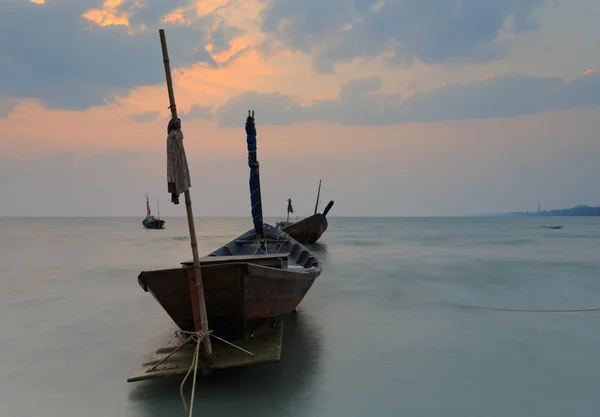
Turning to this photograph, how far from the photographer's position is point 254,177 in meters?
14.1

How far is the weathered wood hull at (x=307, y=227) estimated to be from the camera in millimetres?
38000

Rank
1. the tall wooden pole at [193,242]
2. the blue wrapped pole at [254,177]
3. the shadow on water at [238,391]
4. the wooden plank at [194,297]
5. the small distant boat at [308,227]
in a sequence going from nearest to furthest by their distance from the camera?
the tall wooden pole at [193,242], the shadow on water at [238,391], the wooden plank at [194,297], the blue wrapped pole at [254,177], the small distant boat at [308,227]

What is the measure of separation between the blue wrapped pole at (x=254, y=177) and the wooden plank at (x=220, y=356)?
Answer: 6353 mm

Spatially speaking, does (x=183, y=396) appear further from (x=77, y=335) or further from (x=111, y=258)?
(x=111, y=258)

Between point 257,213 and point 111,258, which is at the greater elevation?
point 257,213

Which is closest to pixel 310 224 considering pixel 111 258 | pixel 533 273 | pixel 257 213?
pixel 111 258

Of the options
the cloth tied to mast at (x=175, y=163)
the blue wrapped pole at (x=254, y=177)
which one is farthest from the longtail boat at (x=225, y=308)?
the blue wrapped pole at (x=254, y=177)

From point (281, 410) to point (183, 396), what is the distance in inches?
60.4

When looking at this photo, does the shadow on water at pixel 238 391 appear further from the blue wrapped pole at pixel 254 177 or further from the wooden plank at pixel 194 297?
the blue wrapped pole at pixel 254 177

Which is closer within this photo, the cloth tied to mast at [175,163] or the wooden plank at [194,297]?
the cloth tied to mast at [175,163]

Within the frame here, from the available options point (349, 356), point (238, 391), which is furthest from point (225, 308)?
point (349, 356)

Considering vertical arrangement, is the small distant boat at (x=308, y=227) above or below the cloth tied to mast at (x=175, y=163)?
below

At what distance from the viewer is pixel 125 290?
1828cm

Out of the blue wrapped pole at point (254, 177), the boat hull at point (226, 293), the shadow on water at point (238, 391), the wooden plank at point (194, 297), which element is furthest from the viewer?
the blue wrapped pole at point (254, 177)
